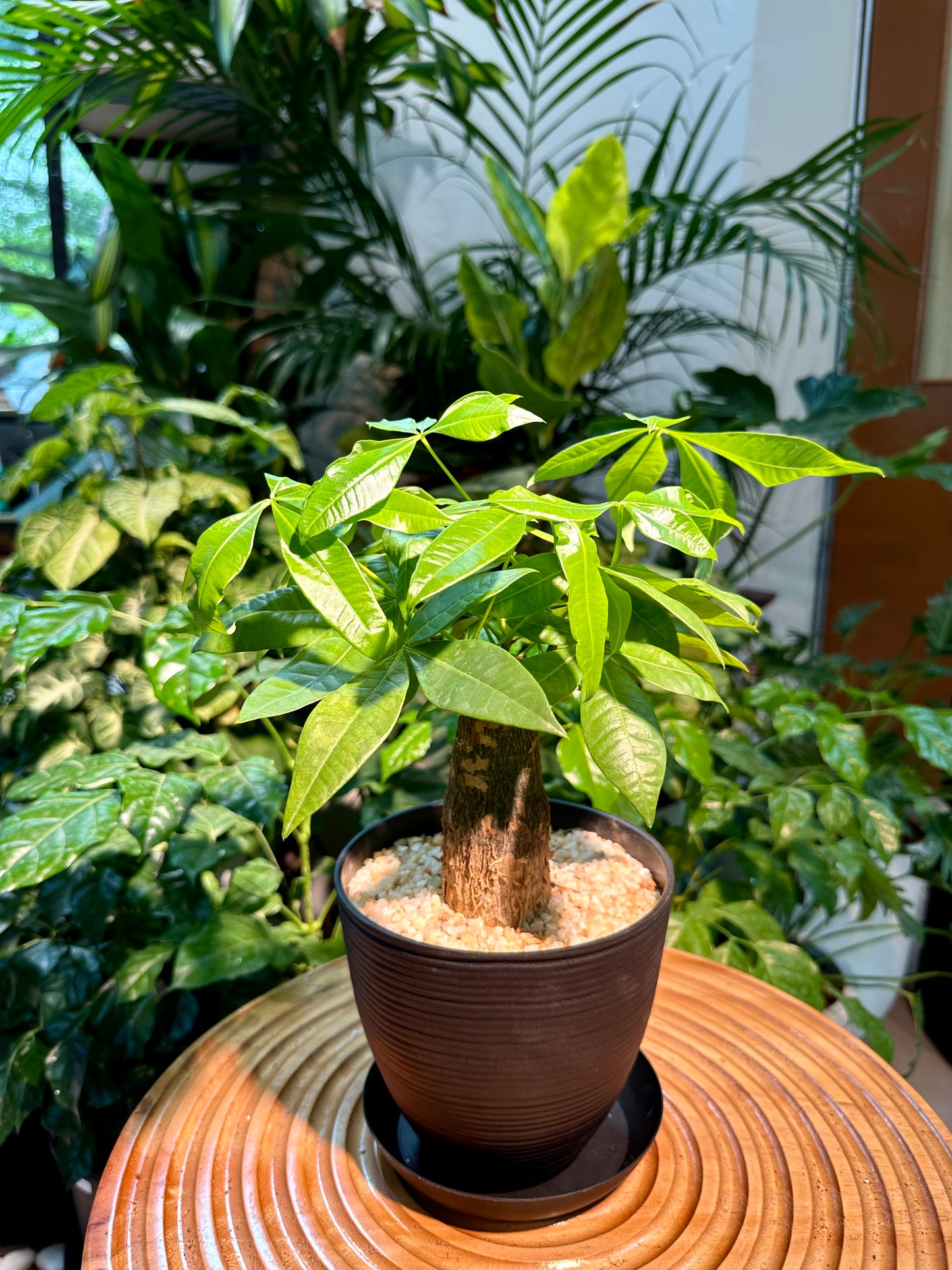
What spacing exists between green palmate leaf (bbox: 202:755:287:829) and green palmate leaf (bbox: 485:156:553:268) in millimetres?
1246

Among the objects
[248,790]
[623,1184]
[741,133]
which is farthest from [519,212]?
[623,1184]

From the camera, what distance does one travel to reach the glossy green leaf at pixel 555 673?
545 mm

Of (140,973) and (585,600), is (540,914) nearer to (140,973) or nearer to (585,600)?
(585,600)

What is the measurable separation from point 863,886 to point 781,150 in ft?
6.14

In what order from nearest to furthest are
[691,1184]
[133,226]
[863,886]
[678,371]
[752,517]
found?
[691,1184] → [863,886] → [133,226] → [752,517] → [678,371]

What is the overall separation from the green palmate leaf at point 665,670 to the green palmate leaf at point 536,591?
55 mm

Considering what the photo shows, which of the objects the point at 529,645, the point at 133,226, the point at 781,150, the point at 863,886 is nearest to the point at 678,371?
the point at 781,150

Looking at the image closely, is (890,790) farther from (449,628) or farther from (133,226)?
(133,226)

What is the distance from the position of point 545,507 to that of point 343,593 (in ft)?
0.40

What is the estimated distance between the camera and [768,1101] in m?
0.69

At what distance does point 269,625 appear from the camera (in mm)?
528

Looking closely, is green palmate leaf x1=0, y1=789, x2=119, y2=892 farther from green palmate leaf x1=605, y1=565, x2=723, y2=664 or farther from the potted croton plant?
green palmate leaf x1=605, y1=565, x2=723, y2=664

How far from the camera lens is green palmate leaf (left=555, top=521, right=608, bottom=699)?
45 cm

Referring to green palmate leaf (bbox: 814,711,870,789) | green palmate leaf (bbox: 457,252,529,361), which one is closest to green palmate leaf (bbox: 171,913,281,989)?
green palmate leaf (bbox: 814,711,870,789)
